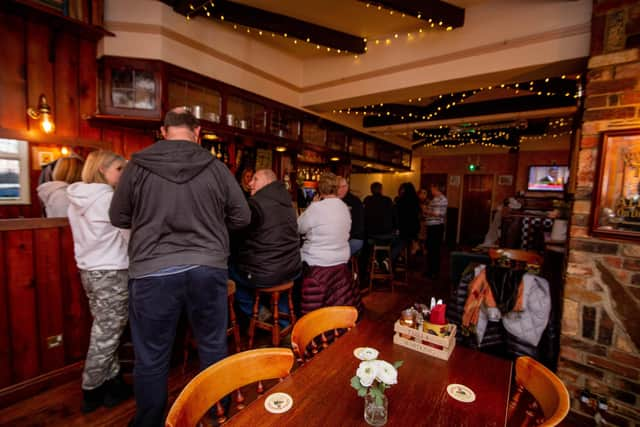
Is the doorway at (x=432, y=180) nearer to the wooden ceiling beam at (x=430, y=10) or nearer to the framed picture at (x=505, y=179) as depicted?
the framed picture at (x=505, y=179)

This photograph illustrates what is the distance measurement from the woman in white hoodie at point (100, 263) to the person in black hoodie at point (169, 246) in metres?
0.42

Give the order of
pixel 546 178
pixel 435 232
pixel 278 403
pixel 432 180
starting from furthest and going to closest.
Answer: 1. pixel 432 180
2. pixel 546 178
3. pixel 435 232
4. pixel 278 403

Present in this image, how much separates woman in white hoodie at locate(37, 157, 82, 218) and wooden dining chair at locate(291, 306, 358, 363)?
1.98m

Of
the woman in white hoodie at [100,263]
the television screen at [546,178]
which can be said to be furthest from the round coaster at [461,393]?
the television screen at [546,178]

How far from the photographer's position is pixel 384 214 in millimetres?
4379

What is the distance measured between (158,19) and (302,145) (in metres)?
2.45

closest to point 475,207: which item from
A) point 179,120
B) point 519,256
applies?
point 519,256

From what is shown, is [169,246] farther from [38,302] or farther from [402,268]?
[402,268]

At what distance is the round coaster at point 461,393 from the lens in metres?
1.05

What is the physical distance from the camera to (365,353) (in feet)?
4.16

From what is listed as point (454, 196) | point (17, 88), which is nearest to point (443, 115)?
point (454, 196)

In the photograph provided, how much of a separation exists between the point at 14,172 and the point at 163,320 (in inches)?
87.7

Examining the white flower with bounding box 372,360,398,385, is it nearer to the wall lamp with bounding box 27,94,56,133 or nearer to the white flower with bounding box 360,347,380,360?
the white flower with bounding box 360,347,380,360

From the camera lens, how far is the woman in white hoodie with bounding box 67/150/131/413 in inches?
72.4
